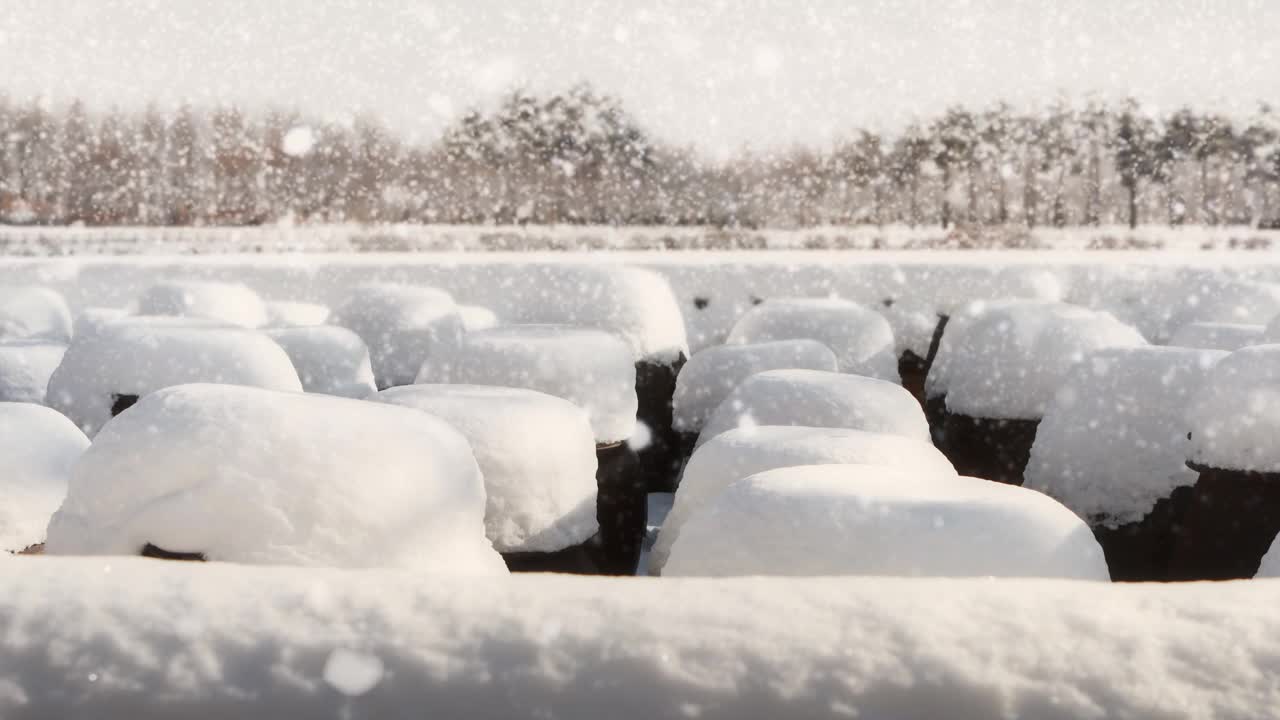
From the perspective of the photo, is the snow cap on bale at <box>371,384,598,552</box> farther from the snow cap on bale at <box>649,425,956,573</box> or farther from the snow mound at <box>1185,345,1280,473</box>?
the snow mound at <box>1185,345,1280,473</box>

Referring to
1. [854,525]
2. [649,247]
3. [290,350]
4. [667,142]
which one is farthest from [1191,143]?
[854,525]

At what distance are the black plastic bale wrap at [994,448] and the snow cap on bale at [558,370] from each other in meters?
2.16

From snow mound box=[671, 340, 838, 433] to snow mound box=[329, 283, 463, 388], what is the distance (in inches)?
67.6

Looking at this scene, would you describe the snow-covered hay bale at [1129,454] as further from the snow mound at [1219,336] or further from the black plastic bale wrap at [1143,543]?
the snow mound at [1219,336]

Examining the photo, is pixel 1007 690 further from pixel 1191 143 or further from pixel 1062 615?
pixel 1191 143

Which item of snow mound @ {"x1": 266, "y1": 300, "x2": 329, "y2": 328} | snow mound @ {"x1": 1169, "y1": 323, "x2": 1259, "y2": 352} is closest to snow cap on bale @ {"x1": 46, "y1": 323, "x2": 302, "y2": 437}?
snow mound @ {"x1": 266, "y1": 300, "x2": 329, "y2": 328}

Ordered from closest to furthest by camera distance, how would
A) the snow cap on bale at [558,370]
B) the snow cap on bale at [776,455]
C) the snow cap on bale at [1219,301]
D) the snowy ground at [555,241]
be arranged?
the snow cap on bale at [776,455], the snow cap on bale at [558,370], the snow cap on bale at [1219,301], the snowy ground at [555,241]

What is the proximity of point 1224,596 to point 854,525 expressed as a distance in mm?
1186

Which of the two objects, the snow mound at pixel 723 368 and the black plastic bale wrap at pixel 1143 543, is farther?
the snow mound at pixel 723 368

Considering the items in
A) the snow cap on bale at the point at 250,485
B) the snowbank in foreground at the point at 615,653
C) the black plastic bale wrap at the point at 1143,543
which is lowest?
the black plastic bale wrap at the point at 1143,543

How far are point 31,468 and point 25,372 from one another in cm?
370

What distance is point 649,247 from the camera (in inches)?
920

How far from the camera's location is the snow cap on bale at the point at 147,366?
433 cm

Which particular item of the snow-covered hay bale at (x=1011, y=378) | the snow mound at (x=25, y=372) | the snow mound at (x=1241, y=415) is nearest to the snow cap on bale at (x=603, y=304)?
the snow-covered hay bale at (x=1011, y=378)
